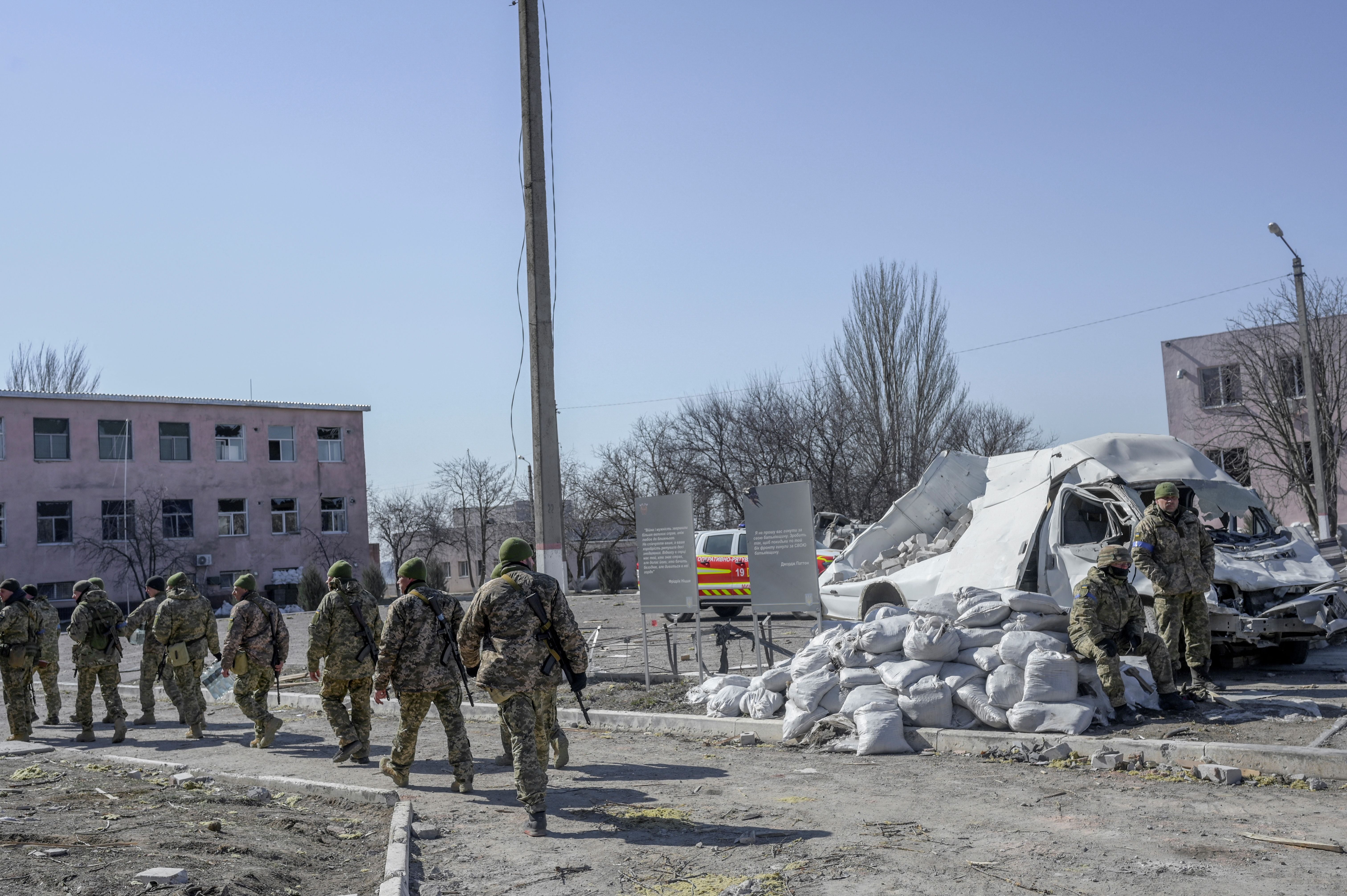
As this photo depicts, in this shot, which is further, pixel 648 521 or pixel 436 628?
pixel 648 521

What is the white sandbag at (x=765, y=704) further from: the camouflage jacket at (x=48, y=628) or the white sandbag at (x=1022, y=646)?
the camouflage jacket at (x=48, y=628)

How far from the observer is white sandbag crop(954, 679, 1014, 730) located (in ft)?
29.4

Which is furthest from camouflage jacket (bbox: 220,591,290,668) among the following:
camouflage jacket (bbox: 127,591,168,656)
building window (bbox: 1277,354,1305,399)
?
building window (bbox: 1277,354,1305,399)

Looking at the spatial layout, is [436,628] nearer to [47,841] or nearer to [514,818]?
[514,818]

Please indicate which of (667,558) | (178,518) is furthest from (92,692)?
(178,518)

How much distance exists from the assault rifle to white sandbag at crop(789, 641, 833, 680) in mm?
3288

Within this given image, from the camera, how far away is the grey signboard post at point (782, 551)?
11.8 m

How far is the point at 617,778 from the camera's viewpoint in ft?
28.0

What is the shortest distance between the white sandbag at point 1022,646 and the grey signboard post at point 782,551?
266 centimetres

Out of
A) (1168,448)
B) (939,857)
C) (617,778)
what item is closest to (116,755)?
(617,778)

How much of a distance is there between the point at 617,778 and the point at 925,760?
239 centimetres

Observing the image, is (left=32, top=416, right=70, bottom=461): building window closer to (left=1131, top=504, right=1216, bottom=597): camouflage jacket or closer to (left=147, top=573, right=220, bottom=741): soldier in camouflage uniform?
(left=147, top=573, right=220, bottom=741): soldier in camouflage uniform

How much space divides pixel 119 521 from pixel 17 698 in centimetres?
3237

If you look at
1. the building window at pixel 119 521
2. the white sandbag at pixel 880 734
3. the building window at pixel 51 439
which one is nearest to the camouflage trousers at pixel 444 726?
the white sandbag at pixel 880 734
